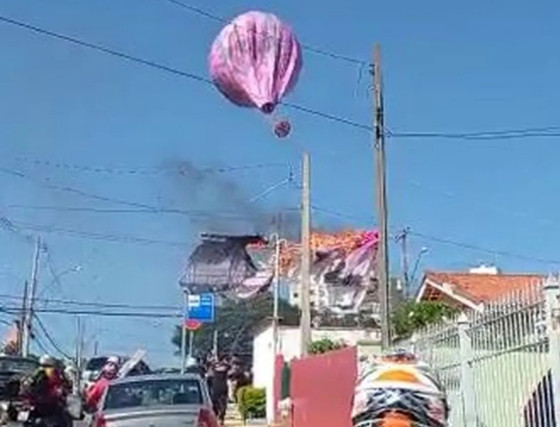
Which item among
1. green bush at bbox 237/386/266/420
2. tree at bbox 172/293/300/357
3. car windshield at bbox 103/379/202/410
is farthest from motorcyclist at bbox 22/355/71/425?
tree at bbox 172/293/300/357

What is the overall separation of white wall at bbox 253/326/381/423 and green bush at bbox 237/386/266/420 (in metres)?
0.30

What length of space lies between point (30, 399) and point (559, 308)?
1215 centimetres

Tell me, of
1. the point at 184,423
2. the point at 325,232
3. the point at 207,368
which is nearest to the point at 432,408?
the point at 184,423

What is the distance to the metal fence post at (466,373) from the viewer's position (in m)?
10.6

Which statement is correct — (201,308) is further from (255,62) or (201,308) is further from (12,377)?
(255,62)

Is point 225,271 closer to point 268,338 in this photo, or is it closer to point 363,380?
point 268,338

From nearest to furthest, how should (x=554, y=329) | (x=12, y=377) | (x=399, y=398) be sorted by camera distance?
(x=399, y=398) < (x=554, y=329) < (x=12, y=377)

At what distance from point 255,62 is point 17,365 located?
16062mm

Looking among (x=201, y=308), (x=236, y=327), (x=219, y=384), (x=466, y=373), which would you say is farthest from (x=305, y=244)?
(x=236, y=327)

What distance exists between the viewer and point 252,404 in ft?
117

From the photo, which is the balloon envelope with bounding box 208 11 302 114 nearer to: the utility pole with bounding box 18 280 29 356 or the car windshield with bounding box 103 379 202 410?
the car windshield with bounding box 103 379 202 410

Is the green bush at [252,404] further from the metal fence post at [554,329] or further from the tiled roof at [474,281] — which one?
the metal fence post at [554,329]

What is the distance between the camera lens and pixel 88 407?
19.4 meters

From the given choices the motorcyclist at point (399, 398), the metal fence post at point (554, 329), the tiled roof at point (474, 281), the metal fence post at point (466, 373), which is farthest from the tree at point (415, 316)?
the motorcyclist at point (399, 398)
